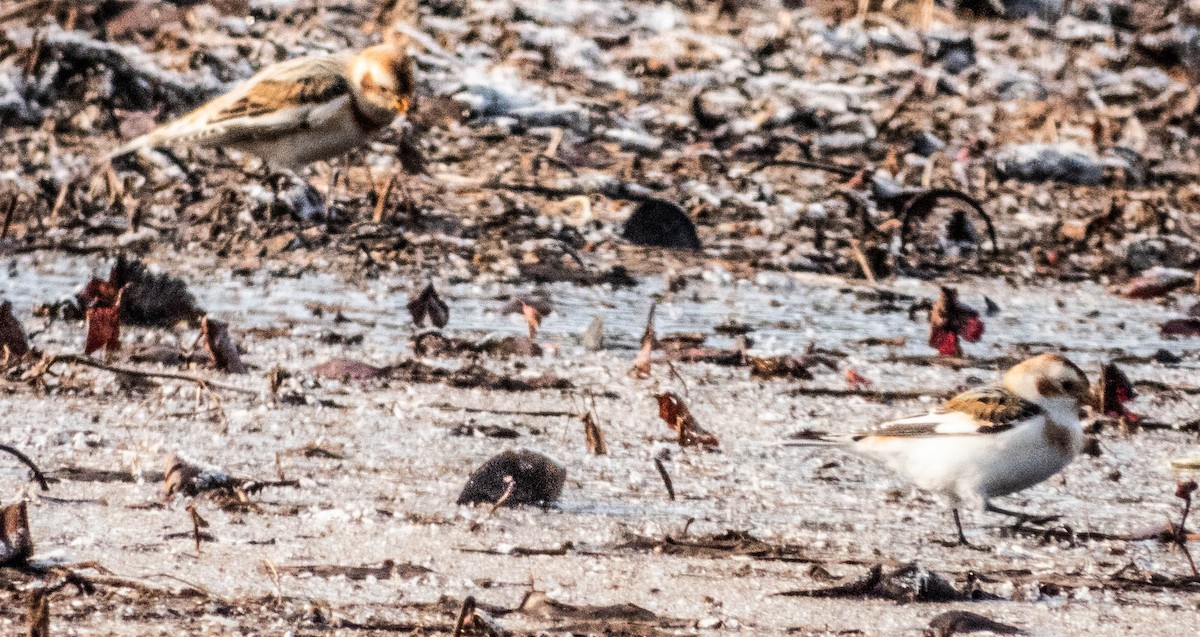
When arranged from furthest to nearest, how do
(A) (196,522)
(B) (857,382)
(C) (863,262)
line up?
(C) (863,262), (B) (857,382), (A) (196,522)

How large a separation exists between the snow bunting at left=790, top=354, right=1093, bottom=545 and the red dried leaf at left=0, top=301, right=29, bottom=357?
238cm

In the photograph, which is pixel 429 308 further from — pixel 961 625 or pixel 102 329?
pixel 961 625

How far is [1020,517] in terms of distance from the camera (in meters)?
4.09

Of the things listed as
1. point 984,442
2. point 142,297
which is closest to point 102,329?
point 142,297

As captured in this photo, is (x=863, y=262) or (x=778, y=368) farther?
(x=863, y=262)

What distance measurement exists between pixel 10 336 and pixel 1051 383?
305cm

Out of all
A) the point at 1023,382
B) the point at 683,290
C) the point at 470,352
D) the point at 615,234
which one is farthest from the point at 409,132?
the point at 1023,382

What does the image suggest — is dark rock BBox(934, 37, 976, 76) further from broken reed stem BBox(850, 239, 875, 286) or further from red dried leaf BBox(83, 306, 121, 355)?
red dried leaf BBox(83, 306, 121, 355)

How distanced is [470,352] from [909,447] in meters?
1.85

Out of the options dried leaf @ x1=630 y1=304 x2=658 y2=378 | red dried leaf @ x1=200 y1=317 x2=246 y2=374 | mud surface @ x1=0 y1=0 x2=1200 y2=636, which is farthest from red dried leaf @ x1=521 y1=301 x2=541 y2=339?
red dried leaf @ x1=200 y1=317 x2=246 y2=374

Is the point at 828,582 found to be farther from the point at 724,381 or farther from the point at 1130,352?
the point at 1130,352

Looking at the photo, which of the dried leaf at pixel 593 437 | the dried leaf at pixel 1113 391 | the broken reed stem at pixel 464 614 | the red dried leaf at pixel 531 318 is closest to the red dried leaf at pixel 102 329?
the red dried leaf at pixel 531 318

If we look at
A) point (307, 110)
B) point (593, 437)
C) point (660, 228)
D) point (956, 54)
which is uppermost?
point (956, 54)

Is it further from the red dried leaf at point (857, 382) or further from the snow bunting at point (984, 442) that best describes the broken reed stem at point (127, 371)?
the red dried leaf at point (857, 382)
